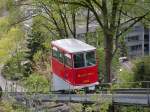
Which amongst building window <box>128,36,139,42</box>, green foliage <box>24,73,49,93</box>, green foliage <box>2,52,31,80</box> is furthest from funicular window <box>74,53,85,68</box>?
building window <box>128,36,139,42</box>

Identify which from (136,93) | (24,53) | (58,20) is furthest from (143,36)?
(136,93)

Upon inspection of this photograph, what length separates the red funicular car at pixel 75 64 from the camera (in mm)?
23495

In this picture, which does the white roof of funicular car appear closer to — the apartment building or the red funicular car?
the red funicular car

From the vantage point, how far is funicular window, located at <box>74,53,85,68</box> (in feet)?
76.8

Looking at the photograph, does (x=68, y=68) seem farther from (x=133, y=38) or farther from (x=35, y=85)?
(x=133, y=38)

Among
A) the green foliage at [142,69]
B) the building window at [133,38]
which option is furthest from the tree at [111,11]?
the building window at [133,38]

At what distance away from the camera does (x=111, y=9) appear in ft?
82.7

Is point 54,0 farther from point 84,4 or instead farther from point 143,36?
point 143,36

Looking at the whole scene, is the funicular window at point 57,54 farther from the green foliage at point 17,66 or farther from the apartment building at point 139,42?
the apartment building at point 139,42

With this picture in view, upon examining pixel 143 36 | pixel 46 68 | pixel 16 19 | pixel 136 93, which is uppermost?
pixel 143 36

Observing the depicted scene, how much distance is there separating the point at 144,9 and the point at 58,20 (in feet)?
31.8

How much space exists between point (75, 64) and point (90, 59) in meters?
0.87

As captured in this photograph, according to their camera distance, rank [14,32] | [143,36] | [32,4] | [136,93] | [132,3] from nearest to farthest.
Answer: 1. [136,93]
2. [132,3]
3. [32,4]
4. [14,32]
5. [143,36]

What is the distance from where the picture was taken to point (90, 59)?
78.3 ft
